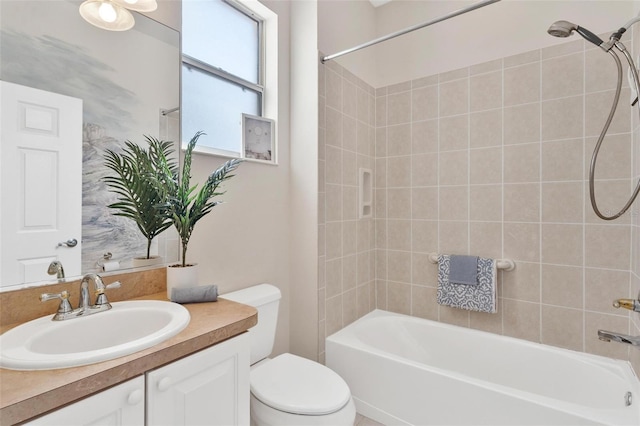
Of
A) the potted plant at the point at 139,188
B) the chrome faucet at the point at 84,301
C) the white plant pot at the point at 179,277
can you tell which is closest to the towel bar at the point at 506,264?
the white plant pot at the point at 179,277

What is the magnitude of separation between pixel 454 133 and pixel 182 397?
221cm

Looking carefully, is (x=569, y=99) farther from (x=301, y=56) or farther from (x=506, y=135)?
(x=301, y=56)

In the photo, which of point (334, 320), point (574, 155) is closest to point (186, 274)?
point (334, 320)

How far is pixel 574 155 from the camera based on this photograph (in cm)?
187

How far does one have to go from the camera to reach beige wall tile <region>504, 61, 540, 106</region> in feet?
6.51

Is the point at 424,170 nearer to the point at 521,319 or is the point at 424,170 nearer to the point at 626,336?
the point at 521,319

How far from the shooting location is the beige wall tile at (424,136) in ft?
7.75

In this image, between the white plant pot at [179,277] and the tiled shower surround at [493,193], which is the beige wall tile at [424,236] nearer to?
the tiled shower surround at [493,193]

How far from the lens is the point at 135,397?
787mm

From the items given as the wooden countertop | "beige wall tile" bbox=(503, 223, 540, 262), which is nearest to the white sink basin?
the wooden countertop

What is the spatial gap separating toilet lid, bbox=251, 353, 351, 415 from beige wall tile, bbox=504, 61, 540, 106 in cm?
198

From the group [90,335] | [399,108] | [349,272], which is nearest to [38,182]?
[90,335]

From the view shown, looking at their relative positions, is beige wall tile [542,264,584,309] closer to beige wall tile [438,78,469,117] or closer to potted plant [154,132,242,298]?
beige wall tile [438,78,469,117]

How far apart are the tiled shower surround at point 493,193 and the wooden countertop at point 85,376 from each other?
1.11 metres
